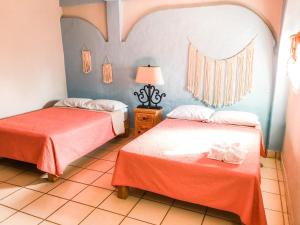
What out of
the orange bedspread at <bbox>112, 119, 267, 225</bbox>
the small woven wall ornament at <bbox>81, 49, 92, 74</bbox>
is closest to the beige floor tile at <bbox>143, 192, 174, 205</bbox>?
the orange bedspread at <bbox>112, 119, 267, 225</bbox>

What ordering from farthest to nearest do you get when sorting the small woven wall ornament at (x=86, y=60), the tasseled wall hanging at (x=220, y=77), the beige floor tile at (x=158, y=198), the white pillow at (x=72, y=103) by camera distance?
1. the small woven wall ornament at (x=86, y=60)
2. the white pillow at (x=72, y=103)
3. the tasseled wall hanging at (x=220, y=77)
4. the beige floor tile at (x=158, y=198)

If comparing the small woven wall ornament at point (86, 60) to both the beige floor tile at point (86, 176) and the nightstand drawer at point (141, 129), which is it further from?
the beige floor tile at point (86, 176)

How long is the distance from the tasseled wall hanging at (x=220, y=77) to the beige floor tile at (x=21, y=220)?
2552 millimetres

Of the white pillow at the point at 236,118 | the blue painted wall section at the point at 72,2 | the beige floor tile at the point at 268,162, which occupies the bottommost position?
the beige floor tile at the point at 268,162

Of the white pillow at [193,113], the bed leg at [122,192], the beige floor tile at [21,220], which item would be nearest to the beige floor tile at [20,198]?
the beige floor tile at [21,220]

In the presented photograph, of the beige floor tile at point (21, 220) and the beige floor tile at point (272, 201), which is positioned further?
the beige floor tile at point (272, 201)

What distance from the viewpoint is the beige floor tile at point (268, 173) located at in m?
2.84

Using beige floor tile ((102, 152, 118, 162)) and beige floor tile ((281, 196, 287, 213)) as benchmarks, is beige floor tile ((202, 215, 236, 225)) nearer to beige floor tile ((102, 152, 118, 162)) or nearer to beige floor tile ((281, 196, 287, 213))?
beige floor tile ((281, 196, 287, 213))

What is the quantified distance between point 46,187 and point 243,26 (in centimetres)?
309

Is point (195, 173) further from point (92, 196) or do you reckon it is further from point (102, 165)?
point (102, 165)

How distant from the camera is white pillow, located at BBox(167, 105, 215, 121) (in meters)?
3.27

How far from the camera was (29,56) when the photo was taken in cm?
386

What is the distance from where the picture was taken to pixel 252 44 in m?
3.23

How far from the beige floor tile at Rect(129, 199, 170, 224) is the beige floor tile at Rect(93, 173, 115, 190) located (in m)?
0.45
